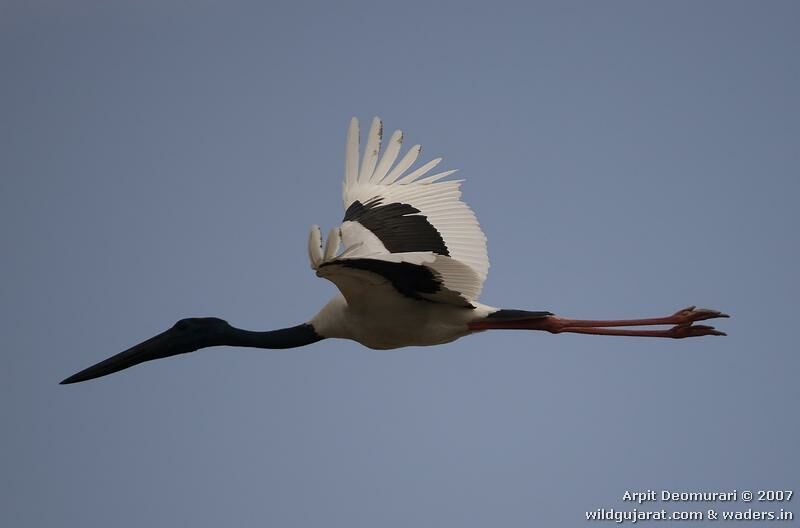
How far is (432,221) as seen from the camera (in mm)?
12062

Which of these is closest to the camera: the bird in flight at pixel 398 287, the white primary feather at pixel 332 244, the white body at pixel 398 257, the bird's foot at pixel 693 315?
the white primary feather at pixel 332 244

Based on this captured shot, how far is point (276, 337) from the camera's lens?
11.2 m

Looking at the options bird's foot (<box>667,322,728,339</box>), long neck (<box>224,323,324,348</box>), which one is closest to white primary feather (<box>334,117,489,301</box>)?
long neck (<box>224,323,324,348</box>)

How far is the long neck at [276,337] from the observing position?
36.4ft

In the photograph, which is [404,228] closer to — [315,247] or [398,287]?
[398,287]

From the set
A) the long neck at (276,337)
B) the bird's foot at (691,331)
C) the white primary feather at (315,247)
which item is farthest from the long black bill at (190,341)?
the bird's foot at (691,331)

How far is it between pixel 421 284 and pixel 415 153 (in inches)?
121

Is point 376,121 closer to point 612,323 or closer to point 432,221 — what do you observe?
point 432,221

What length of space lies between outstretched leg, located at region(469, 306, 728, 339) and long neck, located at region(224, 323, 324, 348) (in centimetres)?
158

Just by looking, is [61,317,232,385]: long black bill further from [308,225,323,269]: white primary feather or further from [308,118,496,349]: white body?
[308,225,323,269]: white primary feather

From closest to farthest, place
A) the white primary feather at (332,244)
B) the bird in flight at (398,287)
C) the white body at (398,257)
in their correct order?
the white primary feather at (332,244) < the white body at (398,257) < the bird in flight at (398,287)

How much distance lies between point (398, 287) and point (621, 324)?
2407 mm

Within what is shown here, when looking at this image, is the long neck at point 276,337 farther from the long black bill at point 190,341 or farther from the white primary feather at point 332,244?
the white primary feather at point 332,244

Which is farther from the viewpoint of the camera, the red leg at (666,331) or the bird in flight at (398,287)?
the red leg at (666,331)
